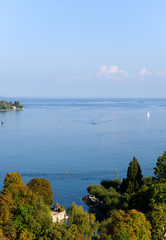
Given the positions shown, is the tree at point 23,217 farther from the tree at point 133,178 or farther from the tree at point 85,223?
the tree at point 133,178

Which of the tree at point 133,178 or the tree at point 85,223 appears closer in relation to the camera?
the tree at point 85,223

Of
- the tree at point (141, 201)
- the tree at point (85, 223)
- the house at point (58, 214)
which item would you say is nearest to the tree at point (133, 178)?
the tree at point (141, 201)

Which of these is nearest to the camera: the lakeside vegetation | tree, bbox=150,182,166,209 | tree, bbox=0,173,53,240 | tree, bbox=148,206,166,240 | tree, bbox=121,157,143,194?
the lakeside vegetation

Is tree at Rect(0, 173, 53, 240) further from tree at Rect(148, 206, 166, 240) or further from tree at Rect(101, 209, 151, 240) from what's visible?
tree at Rect(148, 206, 166, 240)

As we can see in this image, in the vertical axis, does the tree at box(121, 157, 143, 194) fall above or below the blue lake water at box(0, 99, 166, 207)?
above

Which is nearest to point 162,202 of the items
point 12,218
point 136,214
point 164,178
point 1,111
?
point 164,178

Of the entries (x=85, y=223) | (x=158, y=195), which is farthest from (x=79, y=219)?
(x=158, y=195)

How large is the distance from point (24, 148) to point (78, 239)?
5038 centimetres

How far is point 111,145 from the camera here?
68.1m

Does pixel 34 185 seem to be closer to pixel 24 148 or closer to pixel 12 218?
pixel 12 218

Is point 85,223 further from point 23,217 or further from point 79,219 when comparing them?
point 23,217

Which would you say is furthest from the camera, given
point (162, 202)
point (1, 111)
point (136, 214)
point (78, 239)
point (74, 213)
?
point (1, 111)

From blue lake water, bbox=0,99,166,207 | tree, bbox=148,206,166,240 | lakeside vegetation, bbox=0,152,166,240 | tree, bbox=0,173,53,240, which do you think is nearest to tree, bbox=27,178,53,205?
lakeside vegetation, bbox=0,152,166,240

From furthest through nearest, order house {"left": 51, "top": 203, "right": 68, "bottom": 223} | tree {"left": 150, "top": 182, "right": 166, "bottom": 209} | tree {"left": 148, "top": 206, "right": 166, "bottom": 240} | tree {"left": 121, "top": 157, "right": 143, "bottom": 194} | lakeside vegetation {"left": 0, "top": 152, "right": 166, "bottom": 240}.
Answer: tree {"left": 121, "top": 157, "right": 143, "bottom": 194}, house {"left": 51, "top": 203, "right": 68, "bottom": 223}, tree {"left": 150, "top": 182, "right": 166, "bottom": 209}, tree {"left": 148, "top": 206, "right": 166, "bottom": 240}, lakeside vegetation {"left": 0, "top": 152, "right": 166, "bottom": 240}
